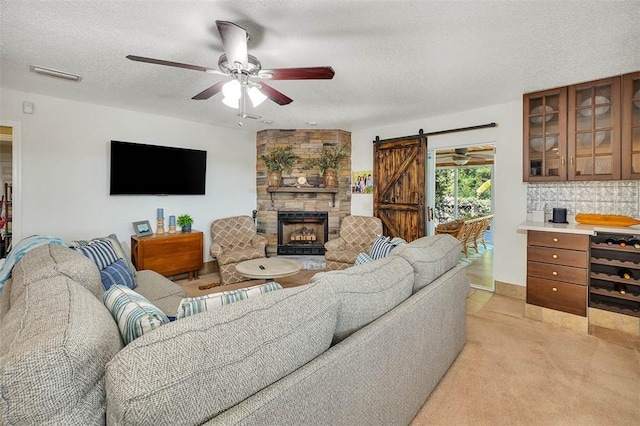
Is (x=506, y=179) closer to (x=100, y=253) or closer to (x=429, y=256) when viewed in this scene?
(x=429, y=256)

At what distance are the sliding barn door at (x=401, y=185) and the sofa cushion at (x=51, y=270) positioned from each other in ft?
13.0

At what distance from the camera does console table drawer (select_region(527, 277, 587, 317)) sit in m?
2.74

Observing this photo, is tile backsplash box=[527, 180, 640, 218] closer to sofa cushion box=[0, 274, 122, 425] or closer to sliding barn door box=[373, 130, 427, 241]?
sliding barn door box=[373, 130, 427, 241]

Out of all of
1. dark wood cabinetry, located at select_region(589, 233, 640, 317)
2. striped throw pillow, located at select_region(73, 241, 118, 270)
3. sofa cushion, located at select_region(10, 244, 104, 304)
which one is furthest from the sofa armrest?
sofa cushion, located at select_region(10, 244, 104, 304)

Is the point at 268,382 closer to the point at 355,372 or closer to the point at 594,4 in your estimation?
the point at 355,372

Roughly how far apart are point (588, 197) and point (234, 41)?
12.8 ft

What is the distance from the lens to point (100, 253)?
244 cm

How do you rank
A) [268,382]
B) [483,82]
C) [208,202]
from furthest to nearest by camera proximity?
→ [208,202], [483,82], [268,382]

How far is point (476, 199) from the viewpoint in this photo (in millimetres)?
8586

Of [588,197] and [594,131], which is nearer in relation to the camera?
[594,131]

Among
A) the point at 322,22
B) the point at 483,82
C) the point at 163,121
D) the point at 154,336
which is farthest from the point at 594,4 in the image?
the point at 163,121

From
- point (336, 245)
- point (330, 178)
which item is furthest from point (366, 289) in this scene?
point (330, 178)

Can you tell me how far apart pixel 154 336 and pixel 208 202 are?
431cm

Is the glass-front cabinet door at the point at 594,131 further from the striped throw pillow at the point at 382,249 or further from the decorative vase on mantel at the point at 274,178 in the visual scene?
the decorative vase on mantel at the point at 274,178
